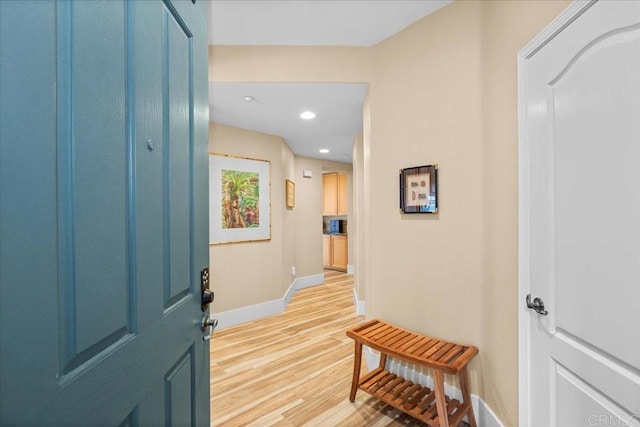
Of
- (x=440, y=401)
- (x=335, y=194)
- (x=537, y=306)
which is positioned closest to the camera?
(x=537, y=306)

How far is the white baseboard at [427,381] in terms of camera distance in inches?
62.6

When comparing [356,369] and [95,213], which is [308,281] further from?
[95,213]

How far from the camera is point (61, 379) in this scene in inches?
19.0

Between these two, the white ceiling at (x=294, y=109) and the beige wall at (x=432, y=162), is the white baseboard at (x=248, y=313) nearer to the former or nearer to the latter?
the beige wall at (x=432, y=162)

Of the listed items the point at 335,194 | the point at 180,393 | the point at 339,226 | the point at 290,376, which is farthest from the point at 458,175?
the point at 339,226

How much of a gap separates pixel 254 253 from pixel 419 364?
252cm

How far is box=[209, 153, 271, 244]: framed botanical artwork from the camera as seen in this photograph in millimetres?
3289

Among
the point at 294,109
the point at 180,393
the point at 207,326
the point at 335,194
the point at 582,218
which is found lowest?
the point at 180,393

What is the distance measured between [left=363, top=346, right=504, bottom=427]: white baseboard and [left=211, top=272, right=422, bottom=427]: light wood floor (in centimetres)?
24

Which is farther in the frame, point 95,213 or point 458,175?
point 458,175

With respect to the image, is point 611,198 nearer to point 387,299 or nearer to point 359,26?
point 387,299

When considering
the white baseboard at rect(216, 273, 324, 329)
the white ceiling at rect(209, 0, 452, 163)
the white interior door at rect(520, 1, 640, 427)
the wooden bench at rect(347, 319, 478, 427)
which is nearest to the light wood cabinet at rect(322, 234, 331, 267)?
the white baseboard at rect(216, 273, 324, 329)

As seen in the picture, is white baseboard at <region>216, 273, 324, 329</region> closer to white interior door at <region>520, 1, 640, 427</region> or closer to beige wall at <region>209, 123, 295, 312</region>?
beige wall at <region>209, 123, 295, 312</region>

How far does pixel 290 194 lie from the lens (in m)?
4.42
